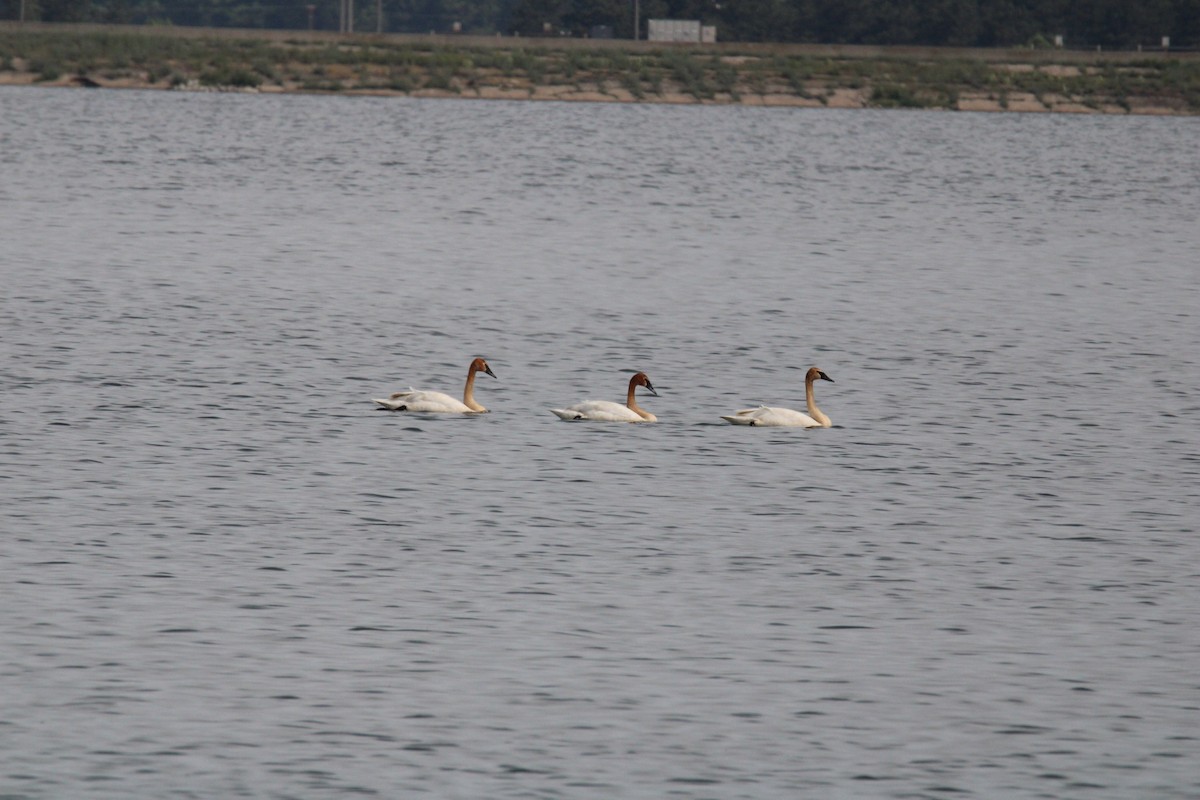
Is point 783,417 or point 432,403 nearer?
point 783,417

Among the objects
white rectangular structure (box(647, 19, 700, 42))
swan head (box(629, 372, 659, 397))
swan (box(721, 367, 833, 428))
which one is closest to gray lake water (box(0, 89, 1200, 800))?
swan (box(721, 367, 833, 428))

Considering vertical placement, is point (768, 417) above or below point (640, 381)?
below

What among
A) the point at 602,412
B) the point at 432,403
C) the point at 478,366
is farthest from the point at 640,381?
the point at 432,403

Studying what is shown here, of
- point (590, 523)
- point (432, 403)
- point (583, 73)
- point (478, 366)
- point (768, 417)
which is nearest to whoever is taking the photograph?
point (590, 523)

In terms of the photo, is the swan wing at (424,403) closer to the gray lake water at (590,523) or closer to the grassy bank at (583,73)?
the gray lake water at (590,523)

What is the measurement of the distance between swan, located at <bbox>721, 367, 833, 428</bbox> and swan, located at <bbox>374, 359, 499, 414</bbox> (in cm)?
246

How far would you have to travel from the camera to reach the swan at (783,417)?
730 inches

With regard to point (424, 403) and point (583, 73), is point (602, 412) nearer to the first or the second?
point (424, 403)

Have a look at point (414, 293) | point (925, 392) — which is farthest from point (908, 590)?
point (414, 293)

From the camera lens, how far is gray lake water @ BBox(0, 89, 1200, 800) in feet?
32.4

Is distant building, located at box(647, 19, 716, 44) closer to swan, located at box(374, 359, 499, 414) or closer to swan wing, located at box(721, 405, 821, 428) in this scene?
swan, located at box(374, 359, 499, 414)

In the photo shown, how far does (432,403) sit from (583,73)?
77.9 m

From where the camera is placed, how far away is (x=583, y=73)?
95312mm

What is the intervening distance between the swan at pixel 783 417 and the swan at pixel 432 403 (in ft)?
8.07
